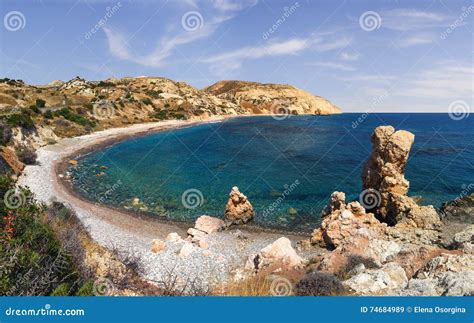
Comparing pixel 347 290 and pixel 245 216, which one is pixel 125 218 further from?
pixel 347 290

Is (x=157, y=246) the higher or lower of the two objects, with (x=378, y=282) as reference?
lower

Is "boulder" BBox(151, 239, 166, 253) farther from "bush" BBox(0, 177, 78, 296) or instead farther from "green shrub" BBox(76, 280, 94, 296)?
"green shrub" BBox(76, 280, 94, 296)

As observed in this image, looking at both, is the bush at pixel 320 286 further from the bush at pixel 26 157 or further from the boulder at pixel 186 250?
the bush at pixel 26 157

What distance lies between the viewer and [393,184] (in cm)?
2228

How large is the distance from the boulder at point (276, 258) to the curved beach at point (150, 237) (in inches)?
51.8

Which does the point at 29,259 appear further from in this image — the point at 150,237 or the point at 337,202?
the point at 337,202

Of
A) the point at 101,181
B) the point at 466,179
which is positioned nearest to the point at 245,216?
the point at 101,181

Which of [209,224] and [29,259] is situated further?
[209,224]

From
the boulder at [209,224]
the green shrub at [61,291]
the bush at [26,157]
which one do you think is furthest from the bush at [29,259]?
the bush at [26,157]

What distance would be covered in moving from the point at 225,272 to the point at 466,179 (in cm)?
3245

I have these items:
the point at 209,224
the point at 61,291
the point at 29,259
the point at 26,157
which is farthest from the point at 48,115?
the point at 61,291

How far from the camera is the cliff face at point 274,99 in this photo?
159000 mm

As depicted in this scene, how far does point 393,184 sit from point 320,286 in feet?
50.7

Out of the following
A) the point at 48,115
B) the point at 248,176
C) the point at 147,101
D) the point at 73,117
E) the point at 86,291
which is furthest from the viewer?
the point at 147,101
